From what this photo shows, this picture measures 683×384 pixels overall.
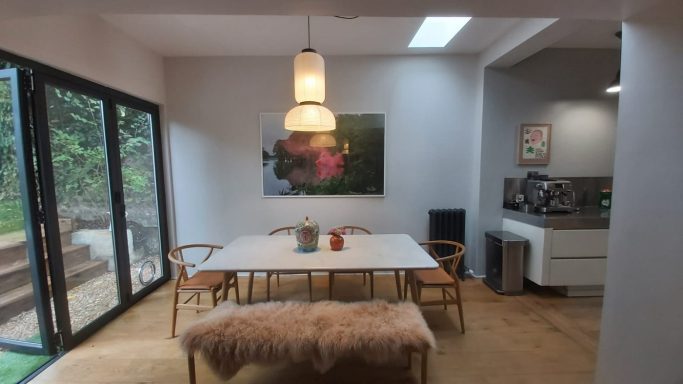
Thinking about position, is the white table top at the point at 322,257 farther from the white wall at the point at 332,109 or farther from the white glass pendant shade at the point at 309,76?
the white glass pendant shade at the point at 309,76

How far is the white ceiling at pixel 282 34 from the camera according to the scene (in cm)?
234

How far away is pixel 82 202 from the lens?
225 cm

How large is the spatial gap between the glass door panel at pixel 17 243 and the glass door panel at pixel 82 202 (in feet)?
0.54

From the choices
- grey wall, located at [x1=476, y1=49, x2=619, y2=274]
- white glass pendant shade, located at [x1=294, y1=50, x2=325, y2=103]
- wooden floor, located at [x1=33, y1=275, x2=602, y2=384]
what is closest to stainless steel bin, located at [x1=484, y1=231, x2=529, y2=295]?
wooden floor, located at [x1=33, y1=275, x2=602, y2=384]

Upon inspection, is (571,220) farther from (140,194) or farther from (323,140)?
(140,194)

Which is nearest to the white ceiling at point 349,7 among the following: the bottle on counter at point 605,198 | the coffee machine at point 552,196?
the coffee machine at point 552,196

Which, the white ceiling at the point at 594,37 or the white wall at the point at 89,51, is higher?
the white ceiling at the point at 594,37

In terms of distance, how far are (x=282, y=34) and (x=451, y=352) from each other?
121 inches

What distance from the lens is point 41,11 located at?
123cm

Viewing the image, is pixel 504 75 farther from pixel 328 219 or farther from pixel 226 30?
pixel 226 30

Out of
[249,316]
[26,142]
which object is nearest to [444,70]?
[249,316]

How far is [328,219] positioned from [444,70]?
7.18ft

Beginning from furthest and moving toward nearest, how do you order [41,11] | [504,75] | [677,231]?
1. [504,75]
2. [41,11]
3. [677,231]

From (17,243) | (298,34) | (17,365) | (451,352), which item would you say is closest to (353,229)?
(451,352)
